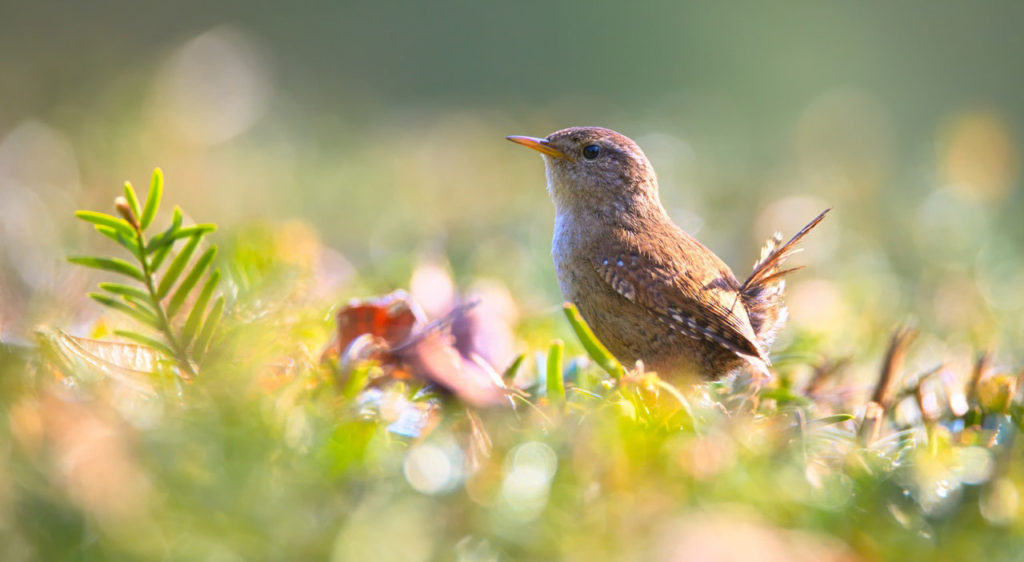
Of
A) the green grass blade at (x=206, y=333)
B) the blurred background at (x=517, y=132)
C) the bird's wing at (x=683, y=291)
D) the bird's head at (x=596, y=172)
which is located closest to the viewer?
the green grass blade at (x=206, y=333)

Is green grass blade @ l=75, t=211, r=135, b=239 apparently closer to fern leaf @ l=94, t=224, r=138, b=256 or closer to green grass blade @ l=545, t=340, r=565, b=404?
fern leaf @ l=94, t=224, r=138, b=256

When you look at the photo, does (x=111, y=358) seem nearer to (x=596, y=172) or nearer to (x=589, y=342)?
(x=589, y=342)

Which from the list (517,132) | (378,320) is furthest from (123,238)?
(517,132)

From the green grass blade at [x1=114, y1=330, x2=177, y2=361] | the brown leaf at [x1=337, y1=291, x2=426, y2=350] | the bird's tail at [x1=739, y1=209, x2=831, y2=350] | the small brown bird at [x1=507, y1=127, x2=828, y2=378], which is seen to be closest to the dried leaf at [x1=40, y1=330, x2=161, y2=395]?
the green grass blade at [x1=114, y1=330, x2=177, y2=361]

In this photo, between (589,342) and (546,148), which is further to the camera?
(546,148)

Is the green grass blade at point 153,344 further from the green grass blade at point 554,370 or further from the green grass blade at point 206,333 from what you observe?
the green grass blade at point 554,370

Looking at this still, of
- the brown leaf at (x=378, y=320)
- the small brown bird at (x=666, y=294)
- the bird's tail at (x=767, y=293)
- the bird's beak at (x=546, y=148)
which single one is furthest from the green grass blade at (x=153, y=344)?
the bird's beak at (x=546, y=148)

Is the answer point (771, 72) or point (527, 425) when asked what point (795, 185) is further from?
point (771, 72)
